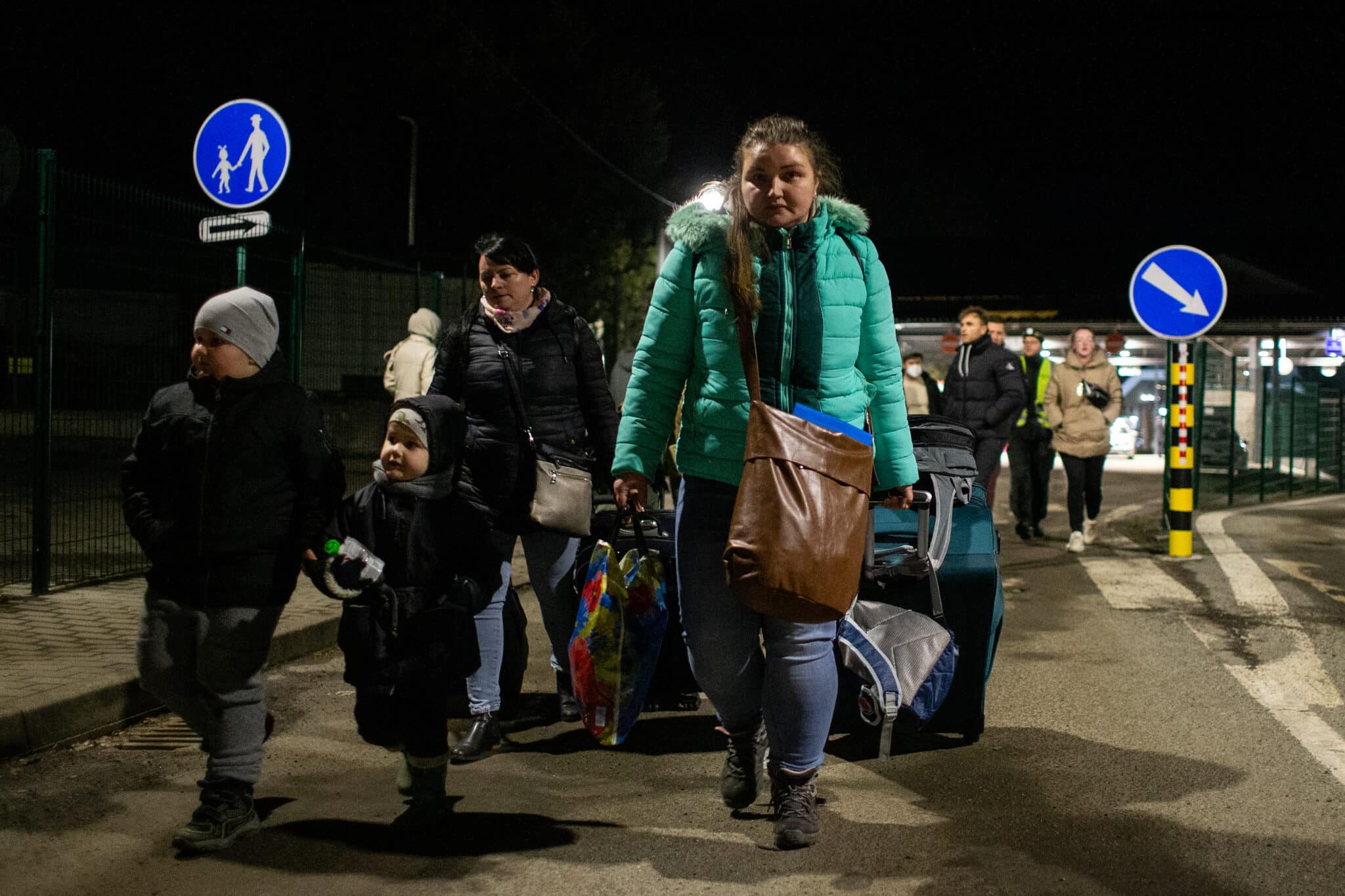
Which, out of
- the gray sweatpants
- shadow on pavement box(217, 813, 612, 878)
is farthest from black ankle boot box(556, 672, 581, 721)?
the gray sweatpants

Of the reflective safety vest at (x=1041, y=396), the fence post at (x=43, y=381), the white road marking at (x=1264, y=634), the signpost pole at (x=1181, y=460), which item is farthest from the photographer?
the reflective safety vest at (x=1041, y=396)

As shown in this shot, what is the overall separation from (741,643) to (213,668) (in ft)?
4.76

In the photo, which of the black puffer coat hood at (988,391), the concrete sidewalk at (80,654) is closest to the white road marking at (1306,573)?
the black puffer coat hood at (988,391)

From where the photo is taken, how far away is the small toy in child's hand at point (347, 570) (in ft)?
11.8

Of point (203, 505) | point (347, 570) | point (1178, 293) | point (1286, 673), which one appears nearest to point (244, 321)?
point (203, 505)

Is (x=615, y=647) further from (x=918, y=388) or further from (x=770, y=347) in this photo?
(x=918, y=388)

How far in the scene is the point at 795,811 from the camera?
360 cm

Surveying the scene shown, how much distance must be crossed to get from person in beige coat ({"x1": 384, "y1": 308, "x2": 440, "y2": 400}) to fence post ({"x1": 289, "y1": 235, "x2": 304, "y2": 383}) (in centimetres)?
67

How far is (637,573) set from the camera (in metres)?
4.31

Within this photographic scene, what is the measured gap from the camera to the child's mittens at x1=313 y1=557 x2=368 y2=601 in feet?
11.8

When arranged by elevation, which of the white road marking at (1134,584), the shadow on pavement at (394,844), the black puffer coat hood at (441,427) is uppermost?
the black puffer coat hood at (441,427)

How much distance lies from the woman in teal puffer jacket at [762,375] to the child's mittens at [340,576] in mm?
756

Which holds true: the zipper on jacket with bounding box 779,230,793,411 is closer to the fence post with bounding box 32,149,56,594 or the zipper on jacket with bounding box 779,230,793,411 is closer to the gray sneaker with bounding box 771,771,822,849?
the gray sneaker with bounding box 771,771,822,849

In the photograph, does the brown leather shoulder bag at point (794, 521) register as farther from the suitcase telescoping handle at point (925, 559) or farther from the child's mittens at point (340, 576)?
the child's mittens at point (340, 576)
